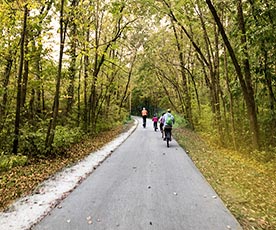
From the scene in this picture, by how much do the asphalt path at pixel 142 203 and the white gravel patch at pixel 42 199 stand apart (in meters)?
0.21

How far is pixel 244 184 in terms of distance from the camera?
8.16 m

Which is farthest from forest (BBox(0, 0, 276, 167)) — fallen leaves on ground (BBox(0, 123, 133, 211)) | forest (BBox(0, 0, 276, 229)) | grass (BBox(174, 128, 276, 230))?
grass (BBox(174, 128, 276, 230))

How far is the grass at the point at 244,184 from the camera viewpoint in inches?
225

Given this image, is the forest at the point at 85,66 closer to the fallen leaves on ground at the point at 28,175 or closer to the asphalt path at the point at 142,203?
the fallen leaves on ground at the point at 28,175

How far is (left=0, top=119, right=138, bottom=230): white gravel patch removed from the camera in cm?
544

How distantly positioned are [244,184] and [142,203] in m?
3.38

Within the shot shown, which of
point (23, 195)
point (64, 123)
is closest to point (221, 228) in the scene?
point (23, 195)

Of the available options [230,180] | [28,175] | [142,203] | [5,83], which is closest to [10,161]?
[28,175]

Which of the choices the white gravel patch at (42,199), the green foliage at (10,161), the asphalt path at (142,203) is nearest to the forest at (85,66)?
the green foliage at (10,161)

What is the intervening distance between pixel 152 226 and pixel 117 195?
1960 mm

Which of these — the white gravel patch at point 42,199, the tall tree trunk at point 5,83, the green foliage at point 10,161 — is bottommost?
the white gravel patch at point 42,199

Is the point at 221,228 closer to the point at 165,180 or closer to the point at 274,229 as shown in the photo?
the point at 274,229

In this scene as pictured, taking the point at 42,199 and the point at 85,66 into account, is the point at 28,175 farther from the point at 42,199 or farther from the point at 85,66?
the point at 85,66

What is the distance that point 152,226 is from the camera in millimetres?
5102
